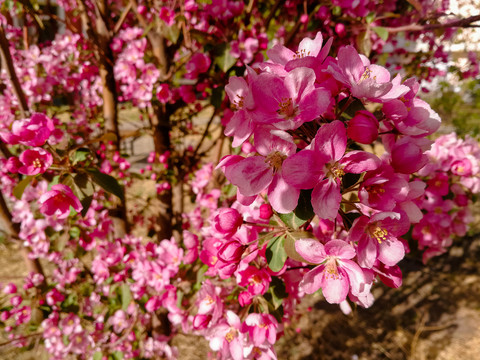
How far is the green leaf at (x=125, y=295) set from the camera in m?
1.81

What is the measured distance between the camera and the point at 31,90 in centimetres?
206

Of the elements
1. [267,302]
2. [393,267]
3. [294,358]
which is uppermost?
[393,267]

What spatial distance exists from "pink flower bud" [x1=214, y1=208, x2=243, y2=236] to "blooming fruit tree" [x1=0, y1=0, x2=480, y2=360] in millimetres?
10

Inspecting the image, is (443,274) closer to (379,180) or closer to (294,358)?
(294,358)

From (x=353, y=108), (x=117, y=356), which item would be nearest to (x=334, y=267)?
(x=353, y=108)

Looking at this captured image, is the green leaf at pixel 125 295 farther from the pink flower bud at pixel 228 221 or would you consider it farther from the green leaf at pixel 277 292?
the pink flower bud at pixel 228 221

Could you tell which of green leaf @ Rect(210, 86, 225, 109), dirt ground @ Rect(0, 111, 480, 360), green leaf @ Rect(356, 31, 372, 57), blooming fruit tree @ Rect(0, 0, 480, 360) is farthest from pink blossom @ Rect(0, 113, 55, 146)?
dirt ground @ Rect(0, 111, 480, 360)

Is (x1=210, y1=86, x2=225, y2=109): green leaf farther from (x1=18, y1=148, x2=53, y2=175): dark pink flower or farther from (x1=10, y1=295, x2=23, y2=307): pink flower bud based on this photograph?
(x1=10, y1=295, x2=23, y2=307): pink flower bud

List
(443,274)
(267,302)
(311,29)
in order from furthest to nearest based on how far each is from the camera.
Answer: (443,274) < (311,29) < (267,302)

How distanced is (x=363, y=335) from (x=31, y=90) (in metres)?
3.47

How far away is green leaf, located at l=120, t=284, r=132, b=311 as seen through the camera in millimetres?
1812

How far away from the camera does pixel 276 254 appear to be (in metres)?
0.85

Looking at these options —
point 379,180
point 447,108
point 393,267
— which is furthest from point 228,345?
point 447,108

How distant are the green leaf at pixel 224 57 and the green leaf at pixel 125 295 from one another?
129 cm
